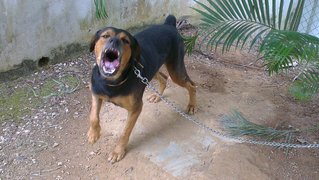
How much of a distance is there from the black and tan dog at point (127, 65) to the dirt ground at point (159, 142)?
24 cm

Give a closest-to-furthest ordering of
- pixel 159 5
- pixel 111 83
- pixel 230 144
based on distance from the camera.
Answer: pixel 111 83
pixel 230 144
pixel 159 5

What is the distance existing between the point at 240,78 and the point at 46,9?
2.43 m

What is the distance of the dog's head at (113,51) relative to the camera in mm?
2773

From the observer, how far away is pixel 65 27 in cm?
449

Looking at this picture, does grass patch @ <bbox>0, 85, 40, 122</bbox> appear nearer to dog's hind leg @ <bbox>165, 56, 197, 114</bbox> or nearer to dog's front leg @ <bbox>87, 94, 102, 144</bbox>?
dog's front leg @ <bbox>87, 94, 102, 144</bbox>

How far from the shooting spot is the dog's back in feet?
11.0

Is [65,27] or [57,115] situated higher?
[65,27]

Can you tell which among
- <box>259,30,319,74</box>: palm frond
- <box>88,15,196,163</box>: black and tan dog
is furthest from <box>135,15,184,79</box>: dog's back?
<box>259,30,319,74</box>: palm frond

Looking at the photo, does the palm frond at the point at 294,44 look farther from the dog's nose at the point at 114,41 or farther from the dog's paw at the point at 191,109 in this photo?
the dog's paw at the point at 191,109

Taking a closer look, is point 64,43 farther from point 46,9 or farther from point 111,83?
point 111,83

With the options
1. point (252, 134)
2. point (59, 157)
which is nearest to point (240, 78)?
point (252, 134)

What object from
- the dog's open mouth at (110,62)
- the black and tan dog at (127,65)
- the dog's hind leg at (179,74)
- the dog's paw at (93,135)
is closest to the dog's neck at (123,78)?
the black and tan dog at (127,65)

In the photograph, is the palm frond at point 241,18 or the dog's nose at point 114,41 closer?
the dog's nose at point 114,41

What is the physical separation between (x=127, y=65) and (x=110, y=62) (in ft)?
0.56
